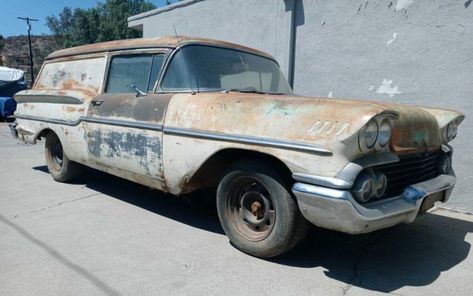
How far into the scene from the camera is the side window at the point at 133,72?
13.8 feet

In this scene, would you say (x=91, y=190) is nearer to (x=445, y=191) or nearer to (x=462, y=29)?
(x=445, y=191)

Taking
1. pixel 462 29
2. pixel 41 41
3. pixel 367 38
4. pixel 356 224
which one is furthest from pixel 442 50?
pixel 41 41

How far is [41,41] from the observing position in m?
42.1

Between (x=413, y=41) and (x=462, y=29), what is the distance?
532 mm

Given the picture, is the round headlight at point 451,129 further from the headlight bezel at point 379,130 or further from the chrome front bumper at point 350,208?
the headlight bezel at point 379,130

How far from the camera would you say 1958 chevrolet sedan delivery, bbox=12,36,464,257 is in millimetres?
2752

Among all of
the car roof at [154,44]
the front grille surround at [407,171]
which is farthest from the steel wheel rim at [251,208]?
the car roof at [154,44]

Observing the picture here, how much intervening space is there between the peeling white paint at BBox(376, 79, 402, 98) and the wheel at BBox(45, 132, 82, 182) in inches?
159

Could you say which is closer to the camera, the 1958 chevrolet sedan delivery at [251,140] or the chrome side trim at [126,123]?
the 1958 chevrolet sedan delivery at [251,140]

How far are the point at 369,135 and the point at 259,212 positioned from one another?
44.0 inches

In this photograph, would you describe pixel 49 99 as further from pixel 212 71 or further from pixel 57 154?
pixel 212 71

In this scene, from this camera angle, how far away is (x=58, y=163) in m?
5.88

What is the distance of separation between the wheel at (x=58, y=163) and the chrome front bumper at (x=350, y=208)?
146 inches

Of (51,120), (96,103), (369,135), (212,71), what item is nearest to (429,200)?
(369,135)
